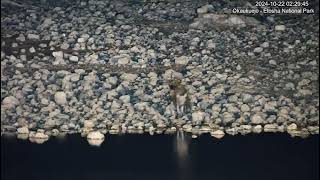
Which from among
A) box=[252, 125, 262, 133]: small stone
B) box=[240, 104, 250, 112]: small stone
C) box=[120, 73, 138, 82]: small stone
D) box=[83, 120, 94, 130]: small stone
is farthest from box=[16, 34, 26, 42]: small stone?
box=[252, 125, 262, 133]: small stone

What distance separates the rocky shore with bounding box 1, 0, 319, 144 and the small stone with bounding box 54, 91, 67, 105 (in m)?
0.02

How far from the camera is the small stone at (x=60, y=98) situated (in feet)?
36.3

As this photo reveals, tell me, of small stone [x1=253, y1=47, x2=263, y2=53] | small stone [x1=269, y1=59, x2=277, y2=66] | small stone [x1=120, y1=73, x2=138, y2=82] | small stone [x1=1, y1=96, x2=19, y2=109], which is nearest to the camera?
small stone [x1=1, y1=96, x2=19, y2=109]

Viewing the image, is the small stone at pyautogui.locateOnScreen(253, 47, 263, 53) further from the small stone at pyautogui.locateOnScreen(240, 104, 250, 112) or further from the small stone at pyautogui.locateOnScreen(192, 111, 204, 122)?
the small stone at pyautogui.locateOnScreen(192, 111, 204, 122)

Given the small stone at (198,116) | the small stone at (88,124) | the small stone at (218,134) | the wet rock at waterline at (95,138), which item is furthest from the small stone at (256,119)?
the small stone at (88,124)

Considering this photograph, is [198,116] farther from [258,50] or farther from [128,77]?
[258,50]

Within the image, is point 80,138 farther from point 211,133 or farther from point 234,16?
point 234,16

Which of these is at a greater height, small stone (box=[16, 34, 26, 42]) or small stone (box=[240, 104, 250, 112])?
small stone (box=[16, 34, 26, 42])

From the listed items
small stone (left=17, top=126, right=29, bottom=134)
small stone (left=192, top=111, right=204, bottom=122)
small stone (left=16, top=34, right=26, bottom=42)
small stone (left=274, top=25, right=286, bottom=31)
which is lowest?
small stone (left=17, top=126, right=29, bottom=134)

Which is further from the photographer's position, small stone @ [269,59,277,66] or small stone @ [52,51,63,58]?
small stone @ [52,51,63,58]

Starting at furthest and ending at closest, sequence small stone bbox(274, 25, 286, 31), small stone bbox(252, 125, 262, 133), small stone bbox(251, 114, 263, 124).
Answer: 1. small stone bbox(274, 25, 286, 31)
2. small stone bbox(251, 114, 263, 124)
3. small stone bbox(252, 125, 262, 133)

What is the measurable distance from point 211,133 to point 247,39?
10.4 feet

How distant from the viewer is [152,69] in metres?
12.1

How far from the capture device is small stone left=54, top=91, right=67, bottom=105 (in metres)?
11.1
